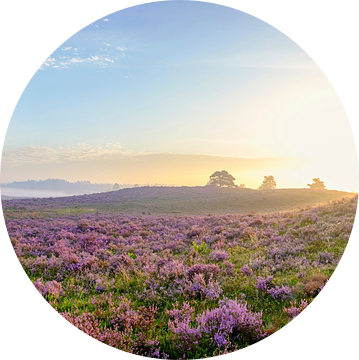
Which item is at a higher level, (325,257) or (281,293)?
(325,257)

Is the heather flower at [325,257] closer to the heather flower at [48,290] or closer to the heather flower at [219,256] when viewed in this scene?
the heather flower at [219,256]

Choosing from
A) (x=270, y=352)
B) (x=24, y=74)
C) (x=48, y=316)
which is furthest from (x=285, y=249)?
(x=24, y=74)

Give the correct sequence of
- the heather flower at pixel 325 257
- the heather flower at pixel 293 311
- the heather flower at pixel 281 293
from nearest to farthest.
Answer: the heather flower at pixel 293 311 → the heather flower at pixel 281 293 → the heather flower at pixel 325 257

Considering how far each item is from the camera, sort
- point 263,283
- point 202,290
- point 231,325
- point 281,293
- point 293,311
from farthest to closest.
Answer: point 263,283 < point 202,290 < point 281,293 < point 293,311 < point 231,325

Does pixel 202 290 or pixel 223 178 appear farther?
pixel 223 178

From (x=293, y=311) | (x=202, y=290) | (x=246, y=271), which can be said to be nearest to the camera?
(x=293, y=311)

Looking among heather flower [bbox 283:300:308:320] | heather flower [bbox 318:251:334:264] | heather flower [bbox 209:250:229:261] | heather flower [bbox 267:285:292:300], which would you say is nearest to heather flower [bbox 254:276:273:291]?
heather flower [bbox 267:285:292:300]

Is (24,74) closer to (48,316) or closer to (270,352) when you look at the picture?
(48,316)

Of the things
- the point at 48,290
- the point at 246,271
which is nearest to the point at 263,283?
Result: the point at 246,271

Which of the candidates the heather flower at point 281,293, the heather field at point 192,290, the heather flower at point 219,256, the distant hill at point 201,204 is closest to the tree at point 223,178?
the distant hill at point 201,204

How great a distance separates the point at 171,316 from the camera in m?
4.95

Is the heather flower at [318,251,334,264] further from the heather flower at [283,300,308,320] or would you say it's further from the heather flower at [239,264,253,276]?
the heather flower at [283,300,308,320]

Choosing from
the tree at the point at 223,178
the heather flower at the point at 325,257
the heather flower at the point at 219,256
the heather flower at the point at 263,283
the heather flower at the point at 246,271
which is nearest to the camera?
the heather flower at the point at 263,283

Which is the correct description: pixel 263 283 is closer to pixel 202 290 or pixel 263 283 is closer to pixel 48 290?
pixel 202 290
